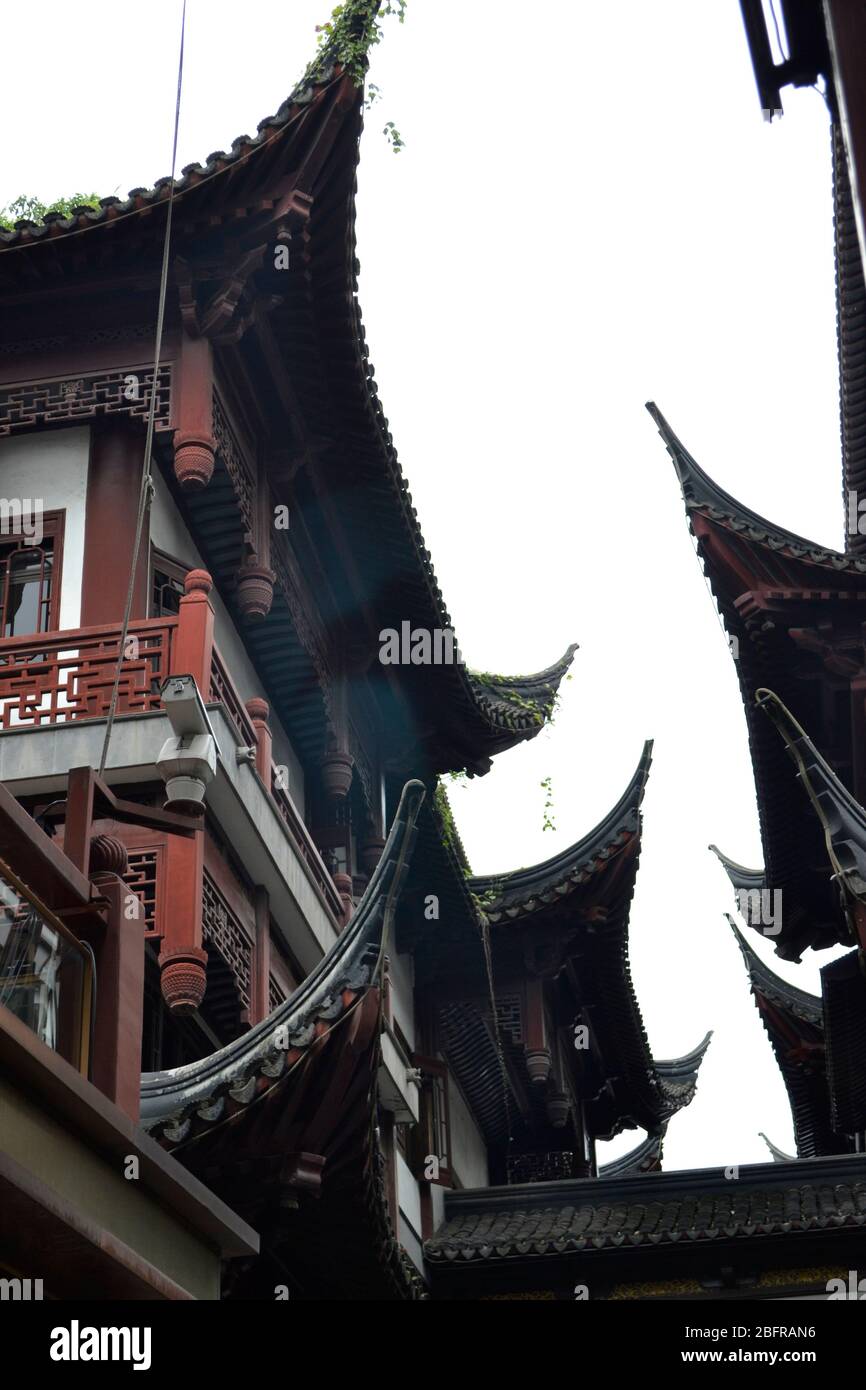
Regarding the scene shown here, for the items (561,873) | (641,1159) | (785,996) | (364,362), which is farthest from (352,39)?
(641,1159)

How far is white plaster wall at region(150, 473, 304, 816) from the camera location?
1350cm

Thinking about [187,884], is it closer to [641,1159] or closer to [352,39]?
[352,39]

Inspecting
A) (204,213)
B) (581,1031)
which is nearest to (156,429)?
(204,213)

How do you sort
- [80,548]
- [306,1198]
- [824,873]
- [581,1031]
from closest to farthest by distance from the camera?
[306,1198]
[80,548]
[824,873]
[581,1031]

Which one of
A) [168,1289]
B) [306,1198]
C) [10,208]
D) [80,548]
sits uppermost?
[10,208]

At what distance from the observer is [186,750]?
1098 centimetres

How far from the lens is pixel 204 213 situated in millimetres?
13023

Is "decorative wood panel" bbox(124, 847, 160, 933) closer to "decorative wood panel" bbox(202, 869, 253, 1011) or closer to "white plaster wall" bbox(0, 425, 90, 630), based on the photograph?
"decorative wood panel" bbox(202, 869, 253, 1011)

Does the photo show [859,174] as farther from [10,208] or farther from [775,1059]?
[775,1059]

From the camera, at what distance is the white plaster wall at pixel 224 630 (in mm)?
13500

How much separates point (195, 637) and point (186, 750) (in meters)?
1.11
